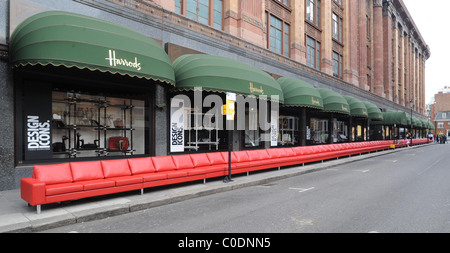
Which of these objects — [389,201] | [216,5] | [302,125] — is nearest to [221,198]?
[389,201]

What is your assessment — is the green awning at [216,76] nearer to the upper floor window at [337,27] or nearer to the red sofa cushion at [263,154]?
the red sofa cushion at [263,154]

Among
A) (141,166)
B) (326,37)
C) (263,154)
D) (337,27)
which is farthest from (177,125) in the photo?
(337,27)

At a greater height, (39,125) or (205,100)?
(205,100)

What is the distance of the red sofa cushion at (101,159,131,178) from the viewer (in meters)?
7.47

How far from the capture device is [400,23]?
49.4 metres

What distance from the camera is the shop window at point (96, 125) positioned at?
9.74 metres

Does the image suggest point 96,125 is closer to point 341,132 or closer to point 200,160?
point 200,160

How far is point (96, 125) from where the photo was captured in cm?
1084

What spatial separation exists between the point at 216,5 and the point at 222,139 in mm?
7727

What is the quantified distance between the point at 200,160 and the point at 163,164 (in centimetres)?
163

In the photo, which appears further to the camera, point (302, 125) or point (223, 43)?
point (302, 125)

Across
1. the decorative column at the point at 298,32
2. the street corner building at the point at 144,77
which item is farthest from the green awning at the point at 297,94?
the decorative column at the point at 298,32

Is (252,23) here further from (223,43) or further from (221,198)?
(221,198)

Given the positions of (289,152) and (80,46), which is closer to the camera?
(80,46)
